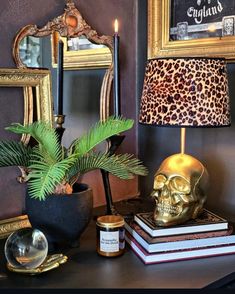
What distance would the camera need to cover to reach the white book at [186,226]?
108 centimetres

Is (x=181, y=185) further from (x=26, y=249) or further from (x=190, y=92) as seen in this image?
(x=26, y=249)

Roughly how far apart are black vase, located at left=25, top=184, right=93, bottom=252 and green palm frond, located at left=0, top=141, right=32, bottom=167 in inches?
3.7

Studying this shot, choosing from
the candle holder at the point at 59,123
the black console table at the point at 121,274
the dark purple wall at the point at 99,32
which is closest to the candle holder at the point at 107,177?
the dark purple wall at the point at 99,32

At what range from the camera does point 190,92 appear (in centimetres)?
108

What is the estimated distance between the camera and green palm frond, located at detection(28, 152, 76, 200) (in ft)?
3.19

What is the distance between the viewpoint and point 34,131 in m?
1.05

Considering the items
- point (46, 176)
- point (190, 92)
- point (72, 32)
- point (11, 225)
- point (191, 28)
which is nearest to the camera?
point (46, 176)

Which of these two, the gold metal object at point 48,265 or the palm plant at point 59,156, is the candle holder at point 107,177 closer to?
the palm plant at point 59,156

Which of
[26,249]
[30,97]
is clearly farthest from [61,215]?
[30,97]

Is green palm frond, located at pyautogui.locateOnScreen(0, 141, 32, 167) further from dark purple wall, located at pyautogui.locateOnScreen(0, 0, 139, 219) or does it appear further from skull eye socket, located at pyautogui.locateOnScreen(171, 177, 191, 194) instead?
skull eye socket, located at pyautogui.locateOnScreen(171, 177, 191, 194)

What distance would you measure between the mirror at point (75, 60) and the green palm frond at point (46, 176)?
0.89 feet

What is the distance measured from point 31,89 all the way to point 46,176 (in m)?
0.34

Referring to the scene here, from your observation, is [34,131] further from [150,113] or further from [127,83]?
[127,83]

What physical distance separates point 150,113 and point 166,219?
0.28 metres
